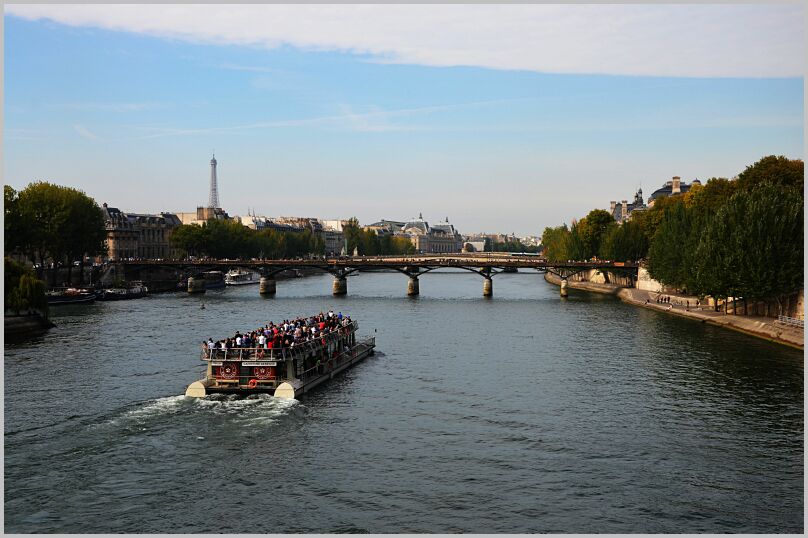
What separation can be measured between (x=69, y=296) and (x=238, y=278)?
182 feet

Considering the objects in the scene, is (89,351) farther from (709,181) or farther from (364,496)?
(709,181)

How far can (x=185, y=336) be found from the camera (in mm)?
64312

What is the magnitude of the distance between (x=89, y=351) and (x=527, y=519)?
3864 cm

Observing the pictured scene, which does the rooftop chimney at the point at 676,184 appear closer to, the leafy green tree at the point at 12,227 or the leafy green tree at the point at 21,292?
the leafy green tree at the point at 12,227

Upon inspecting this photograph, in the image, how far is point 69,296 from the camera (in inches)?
3792

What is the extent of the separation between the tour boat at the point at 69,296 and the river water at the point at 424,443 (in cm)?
3763

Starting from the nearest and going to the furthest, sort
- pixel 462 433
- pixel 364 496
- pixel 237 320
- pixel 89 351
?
pixel 364 496 < pixel 462 433 < pixel 89 351 < pixel 237 320

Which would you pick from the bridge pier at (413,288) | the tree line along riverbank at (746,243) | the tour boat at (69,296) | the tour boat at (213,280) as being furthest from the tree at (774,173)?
the tour boat at (213,280)

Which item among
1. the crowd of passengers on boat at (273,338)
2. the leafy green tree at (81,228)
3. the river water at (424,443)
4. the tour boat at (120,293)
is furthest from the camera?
the leafy green tree at (81,228)

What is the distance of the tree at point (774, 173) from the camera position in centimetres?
8400

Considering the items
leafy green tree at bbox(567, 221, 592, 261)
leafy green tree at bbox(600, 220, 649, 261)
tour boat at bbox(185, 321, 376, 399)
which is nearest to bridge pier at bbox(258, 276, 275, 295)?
leafy green tree at bbox(600, 220, 649, 261)

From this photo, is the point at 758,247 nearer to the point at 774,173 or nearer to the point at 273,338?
the point at 774,173

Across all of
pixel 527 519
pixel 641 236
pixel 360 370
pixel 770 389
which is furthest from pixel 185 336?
pixel 641 236

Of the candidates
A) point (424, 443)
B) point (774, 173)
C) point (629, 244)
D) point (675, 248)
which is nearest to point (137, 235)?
point (629, 244)
